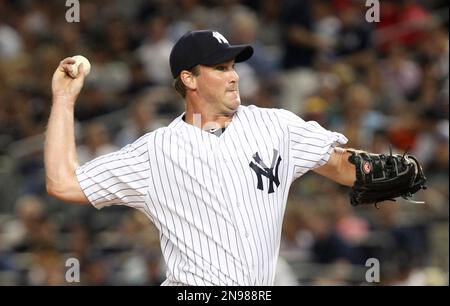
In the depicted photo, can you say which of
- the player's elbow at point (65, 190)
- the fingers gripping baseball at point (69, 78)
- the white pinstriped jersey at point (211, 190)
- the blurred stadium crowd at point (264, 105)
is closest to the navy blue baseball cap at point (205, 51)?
the white pinstriped jersey at point (211, 190)

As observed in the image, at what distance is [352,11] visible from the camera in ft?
36.2

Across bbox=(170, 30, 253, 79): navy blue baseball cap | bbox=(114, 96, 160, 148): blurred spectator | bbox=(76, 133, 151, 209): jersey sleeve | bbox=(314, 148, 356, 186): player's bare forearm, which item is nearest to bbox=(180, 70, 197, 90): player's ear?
bbox=(170, 30, 253, 79): navy blue baseball cap

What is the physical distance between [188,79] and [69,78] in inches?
21.7

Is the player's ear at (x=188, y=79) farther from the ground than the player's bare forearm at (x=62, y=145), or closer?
farther from the ground

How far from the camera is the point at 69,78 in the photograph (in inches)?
181

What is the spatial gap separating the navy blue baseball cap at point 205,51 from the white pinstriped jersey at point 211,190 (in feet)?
1.00

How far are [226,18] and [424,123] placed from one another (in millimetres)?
2368

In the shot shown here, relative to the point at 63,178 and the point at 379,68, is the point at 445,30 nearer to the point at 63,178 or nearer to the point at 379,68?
the point at 379,68

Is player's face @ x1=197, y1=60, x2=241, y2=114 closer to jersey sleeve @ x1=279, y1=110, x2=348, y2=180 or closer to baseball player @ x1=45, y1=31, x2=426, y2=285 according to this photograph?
baseball player @ x1=45, y1=31, x2=426, y2=285

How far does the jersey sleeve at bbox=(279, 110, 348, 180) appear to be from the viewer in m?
4.68

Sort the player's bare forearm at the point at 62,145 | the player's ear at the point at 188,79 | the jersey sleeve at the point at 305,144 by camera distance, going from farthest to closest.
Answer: the player's ear at the point at 188,79 → the jersey sleeve at the point at 305,144 → the player's bare forearm at the point at 62,145

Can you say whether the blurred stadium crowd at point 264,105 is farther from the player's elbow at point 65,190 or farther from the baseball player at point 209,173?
the player's elbow at point 65,190

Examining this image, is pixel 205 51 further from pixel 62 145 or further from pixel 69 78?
pixel 62 145

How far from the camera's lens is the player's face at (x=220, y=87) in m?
4.71
